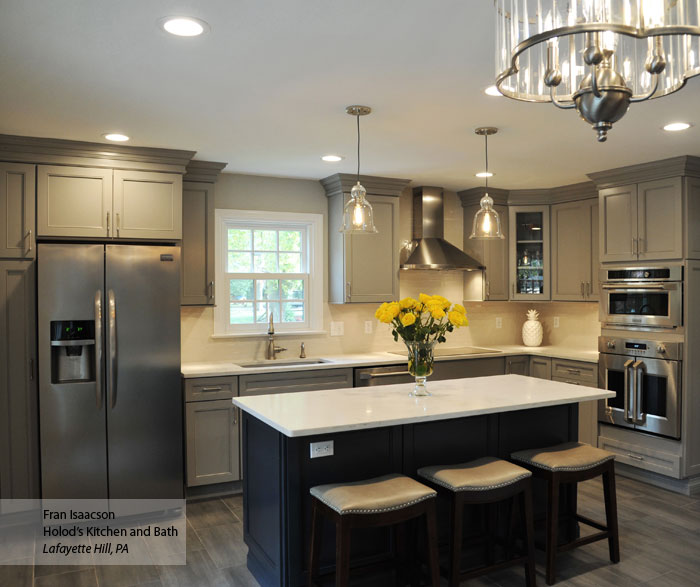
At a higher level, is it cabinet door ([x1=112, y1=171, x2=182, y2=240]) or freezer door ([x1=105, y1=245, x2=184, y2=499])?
cabinet door ([x1=112, y1=171, x2=182, y2=240])

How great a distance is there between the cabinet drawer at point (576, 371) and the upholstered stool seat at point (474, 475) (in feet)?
8.01

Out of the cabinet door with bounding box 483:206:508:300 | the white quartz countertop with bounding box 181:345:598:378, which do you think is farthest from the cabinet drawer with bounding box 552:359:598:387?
the cabinet door with bounding box 483:206:508:300

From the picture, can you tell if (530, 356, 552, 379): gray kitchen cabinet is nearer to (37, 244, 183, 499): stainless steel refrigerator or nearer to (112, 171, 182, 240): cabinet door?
(37, 244, 183, 499): stainless steel refrigerator

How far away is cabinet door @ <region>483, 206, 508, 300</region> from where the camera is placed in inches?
227

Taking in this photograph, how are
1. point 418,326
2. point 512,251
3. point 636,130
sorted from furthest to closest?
point 512,251 → point 636,130 → point 418,326

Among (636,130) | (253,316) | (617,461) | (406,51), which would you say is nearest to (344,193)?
(253,316)

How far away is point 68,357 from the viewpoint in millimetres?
3770

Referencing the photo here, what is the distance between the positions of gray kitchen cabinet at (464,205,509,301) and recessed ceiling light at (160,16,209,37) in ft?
13.1

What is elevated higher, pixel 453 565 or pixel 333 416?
pixel 333 416

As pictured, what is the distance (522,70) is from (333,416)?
1.76 metres

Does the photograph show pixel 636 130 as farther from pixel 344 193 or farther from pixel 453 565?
pixel 453 565

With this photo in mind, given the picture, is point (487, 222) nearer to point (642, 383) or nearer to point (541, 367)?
point (642, 383)

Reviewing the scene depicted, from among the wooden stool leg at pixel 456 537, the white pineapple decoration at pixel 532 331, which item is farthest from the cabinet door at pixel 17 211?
the white pineapple decoration at pixel 532 331

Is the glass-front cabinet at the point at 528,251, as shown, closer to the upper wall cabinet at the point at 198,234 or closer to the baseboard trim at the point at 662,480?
the baseboard trim at the point at 662,480
